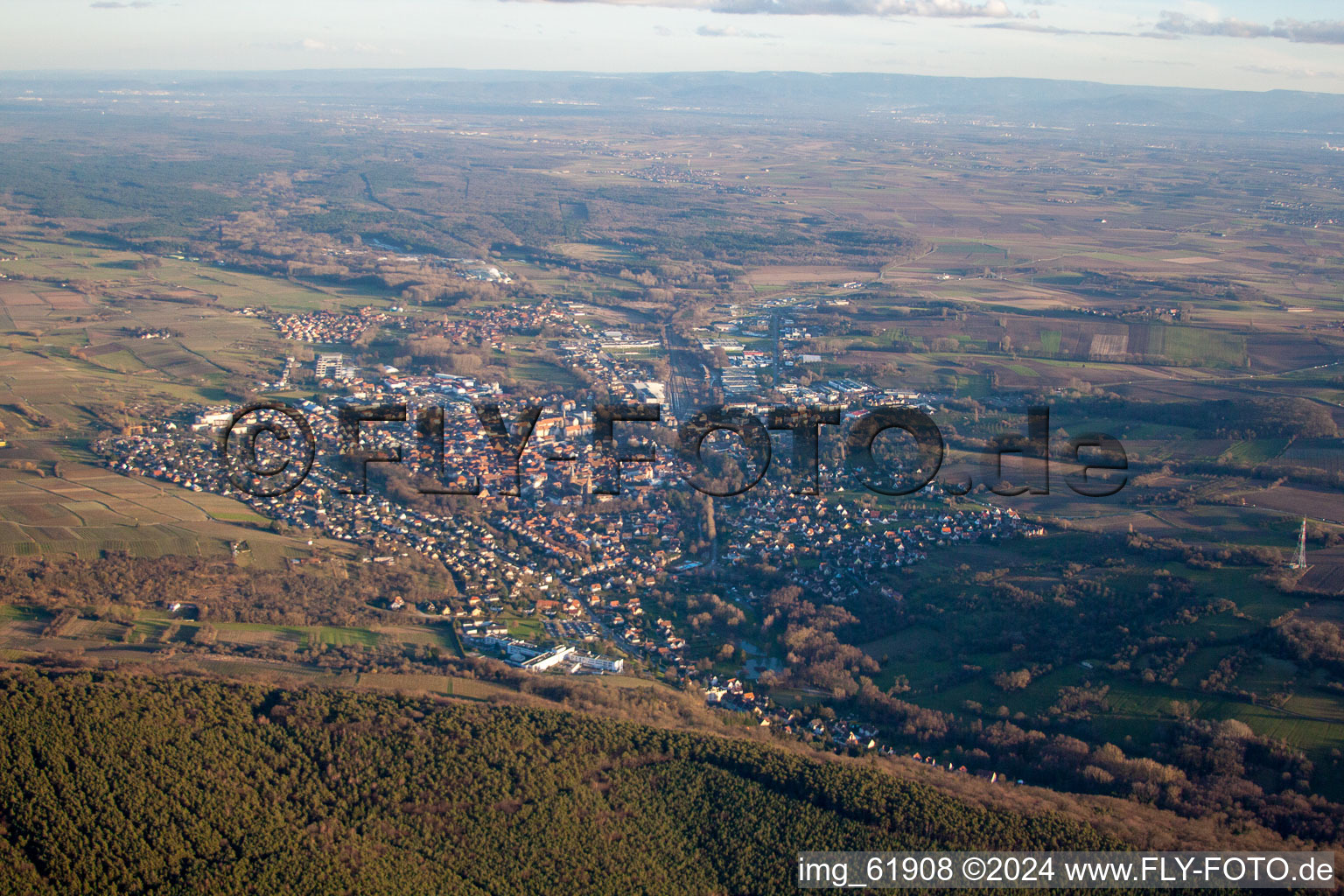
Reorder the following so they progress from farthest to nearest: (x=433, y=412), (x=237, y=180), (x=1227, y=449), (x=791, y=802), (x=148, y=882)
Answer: (x=237, y=180) → (x=433, y=412) → (x=1227, y=449) → (x=791, y=802) → (x=148, y=882)

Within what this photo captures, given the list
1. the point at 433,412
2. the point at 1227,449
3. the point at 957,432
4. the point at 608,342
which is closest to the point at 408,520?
the point at 433,412

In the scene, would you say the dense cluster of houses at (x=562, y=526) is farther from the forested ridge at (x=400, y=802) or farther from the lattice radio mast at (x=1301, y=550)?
the lattice radio mast at (x=1301, y=550)

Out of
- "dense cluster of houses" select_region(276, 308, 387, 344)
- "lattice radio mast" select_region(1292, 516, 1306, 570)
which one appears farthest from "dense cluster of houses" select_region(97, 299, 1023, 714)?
"dense cluster of houses" select_region(276, 308, 387, 344)

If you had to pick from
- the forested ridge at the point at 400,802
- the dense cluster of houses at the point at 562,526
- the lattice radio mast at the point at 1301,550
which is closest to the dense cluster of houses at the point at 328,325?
the dense cluster of houses at the point at 562,526

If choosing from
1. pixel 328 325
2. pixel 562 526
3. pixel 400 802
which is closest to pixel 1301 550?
pixel 562 526

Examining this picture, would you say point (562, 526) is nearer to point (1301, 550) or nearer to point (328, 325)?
point (1301, 550)

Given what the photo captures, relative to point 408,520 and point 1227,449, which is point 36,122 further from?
point 1227,449

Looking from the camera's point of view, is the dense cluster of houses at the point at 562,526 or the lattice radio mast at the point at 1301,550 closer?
the lattice radio mast at the point at 1301,550

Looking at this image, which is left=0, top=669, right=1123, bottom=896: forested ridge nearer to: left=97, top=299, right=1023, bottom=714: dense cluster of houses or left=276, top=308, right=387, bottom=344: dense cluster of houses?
left=97, top=299, right=1023, bottom=714: dense cluster of houses
